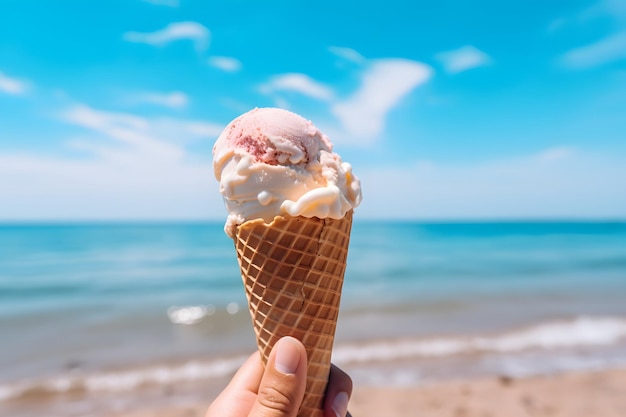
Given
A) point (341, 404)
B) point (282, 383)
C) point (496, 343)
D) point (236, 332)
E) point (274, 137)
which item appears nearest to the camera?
point (282, 383)

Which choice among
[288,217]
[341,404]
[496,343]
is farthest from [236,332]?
[288,217]

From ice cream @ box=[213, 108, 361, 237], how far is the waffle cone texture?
0.07 meters

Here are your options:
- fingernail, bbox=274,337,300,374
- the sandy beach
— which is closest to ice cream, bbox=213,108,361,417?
fingernail, bbox=274,337,300,374

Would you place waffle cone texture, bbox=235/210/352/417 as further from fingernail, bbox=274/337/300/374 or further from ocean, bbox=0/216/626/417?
ocean, bbox=0/216/626/417

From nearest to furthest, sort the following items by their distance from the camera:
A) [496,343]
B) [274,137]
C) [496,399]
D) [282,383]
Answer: [282,383], [274,137], [496,399], [496,343]

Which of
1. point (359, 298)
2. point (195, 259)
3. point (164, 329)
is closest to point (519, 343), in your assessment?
point (359, 298)

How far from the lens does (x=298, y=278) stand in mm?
1714

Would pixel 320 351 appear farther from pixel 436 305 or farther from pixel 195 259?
pixel 195 259

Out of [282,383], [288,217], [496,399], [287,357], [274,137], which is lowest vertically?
[496,399]

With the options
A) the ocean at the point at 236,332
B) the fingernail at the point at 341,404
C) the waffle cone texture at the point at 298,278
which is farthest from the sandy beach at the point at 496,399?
the waffle cone texture at the point at 298,278

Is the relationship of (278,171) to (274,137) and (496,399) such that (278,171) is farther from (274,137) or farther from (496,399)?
Answer: (496,399)

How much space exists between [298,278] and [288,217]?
0.94ft

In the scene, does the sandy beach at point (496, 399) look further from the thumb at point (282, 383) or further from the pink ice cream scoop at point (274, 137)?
the pink ice cream scoop at point (274, 137)

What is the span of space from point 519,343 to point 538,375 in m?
1.33
